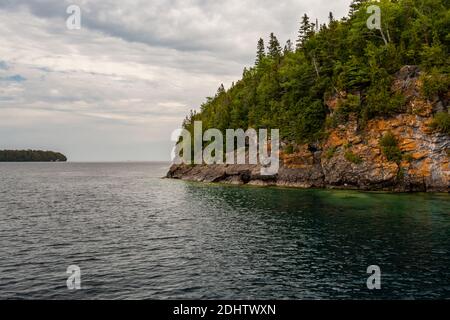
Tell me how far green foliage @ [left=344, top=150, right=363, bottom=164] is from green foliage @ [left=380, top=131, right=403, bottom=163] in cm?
458

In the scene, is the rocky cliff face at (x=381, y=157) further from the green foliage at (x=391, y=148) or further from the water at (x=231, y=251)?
the water at (x=231, y=251)

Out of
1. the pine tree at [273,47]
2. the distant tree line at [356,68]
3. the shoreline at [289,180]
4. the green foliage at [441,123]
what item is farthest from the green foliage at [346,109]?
the pine tree at [273,47]

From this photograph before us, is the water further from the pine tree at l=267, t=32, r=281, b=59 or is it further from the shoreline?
the pine tree at l=267, t=32, r=281, b=59

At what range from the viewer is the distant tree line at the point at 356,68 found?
61188mm

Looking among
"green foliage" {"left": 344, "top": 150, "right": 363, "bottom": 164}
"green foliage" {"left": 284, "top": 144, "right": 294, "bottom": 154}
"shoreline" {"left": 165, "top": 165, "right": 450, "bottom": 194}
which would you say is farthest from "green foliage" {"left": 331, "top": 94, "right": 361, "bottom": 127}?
"shoreline" {"left": 165, "top": 165, "right": 450, "bottom": 194}

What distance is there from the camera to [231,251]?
27047 millimetres

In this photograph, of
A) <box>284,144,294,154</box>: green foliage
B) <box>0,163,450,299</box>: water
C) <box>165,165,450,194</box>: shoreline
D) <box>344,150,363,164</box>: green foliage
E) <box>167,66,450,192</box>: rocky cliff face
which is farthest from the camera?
<box>284,144,294,154</box>: green foliage

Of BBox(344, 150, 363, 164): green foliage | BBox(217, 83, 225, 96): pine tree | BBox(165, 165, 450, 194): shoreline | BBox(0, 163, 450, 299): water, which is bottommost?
BBox(0, 163, 450, 299): water

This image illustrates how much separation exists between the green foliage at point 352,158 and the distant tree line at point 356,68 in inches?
281

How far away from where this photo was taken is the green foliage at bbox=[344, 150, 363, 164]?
63.8 m

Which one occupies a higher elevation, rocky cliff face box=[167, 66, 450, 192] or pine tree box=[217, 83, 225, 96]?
pine tree box=[217, 83, 225, 96]
